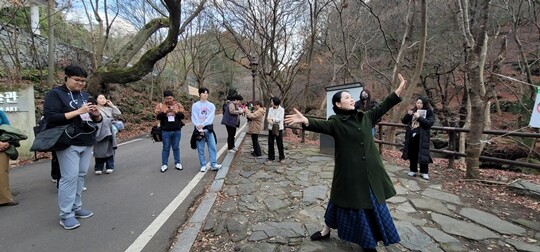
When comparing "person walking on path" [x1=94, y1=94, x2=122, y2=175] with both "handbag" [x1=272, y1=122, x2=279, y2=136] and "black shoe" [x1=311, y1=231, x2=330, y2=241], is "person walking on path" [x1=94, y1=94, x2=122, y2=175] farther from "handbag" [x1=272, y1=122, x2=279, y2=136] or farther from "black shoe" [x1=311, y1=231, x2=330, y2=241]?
"black shoe" [x1=311, y1=231, x2=330, y2=241]

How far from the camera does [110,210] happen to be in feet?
13.0

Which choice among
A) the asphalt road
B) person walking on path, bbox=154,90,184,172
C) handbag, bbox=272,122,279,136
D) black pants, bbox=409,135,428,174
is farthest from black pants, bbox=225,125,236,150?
black pants, bbox=409,135,428,174

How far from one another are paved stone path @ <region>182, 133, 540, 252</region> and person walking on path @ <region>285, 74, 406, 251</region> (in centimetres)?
35

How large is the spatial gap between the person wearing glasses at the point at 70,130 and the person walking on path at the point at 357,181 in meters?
2.56

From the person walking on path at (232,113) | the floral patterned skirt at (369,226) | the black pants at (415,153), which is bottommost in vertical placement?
the floral patterned skirt at (369,226)

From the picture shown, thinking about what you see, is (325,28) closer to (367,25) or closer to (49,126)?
(367,25)

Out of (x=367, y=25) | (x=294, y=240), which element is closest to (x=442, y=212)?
(x=294, y=240)

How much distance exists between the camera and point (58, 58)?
56.7 feet

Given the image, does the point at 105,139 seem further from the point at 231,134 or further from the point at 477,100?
the point at 477,100

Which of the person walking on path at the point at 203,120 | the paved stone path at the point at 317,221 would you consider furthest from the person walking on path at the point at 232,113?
the paved stone path at the point at 317,221

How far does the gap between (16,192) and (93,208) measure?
2.00 metres

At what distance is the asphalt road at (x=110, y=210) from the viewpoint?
3.07 metres

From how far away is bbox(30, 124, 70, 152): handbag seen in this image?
3.10 m

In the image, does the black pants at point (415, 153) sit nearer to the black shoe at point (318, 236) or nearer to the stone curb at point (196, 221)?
the black shoe at point (318, 236)
